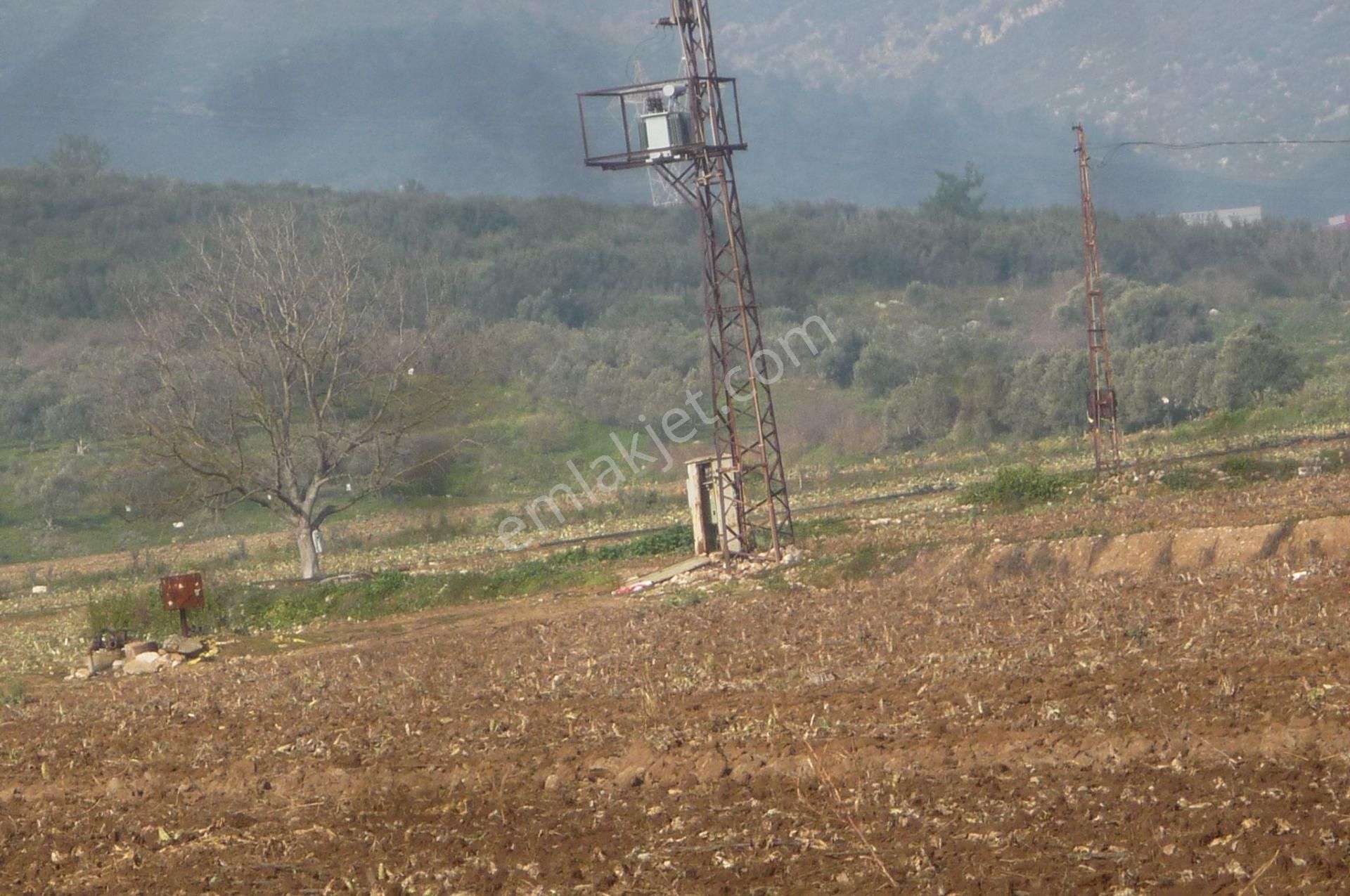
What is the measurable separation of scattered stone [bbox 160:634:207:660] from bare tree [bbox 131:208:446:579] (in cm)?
591

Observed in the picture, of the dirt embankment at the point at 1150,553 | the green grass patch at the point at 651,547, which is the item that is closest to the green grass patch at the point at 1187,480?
the dirt embankment at the point at 1150,553

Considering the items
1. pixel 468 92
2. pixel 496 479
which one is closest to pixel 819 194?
pixel 468 92

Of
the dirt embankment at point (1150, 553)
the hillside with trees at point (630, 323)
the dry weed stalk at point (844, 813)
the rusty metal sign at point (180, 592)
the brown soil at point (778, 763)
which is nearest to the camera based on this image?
the dry weed stalk at point (844, 813)

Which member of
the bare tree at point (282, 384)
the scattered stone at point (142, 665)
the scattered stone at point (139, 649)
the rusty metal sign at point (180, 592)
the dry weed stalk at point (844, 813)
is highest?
the bare tree at point (282, 384)

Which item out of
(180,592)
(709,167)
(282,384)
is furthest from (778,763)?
(282,384)

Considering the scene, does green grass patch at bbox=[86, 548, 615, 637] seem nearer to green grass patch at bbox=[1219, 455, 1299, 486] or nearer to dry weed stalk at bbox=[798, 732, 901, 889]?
green grass patch at bbox=[1219, 455, 1299, 486]

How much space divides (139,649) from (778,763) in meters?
13.1

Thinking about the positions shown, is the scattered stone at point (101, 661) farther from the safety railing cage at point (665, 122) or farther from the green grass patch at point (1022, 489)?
the green grass patch at point (1022, 489)

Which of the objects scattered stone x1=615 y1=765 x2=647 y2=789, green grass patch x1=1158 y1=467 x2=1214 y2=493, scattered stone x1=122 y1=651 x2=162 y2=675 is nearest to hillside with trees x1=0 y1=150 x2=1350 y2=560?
scattered stone x1=122 y1=651 x2=162 y2=675

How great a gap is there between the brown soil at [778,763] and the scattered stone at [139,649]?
410 cm

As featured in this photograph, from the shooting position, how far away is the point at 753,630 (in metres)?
15.6

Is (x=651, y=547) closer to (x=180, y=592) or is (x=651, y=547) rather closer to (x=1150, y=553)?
(x=180, y=592)

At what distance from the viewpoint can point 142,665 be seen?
755 inches

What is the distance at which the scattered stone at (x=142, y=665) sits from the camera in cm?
1905
